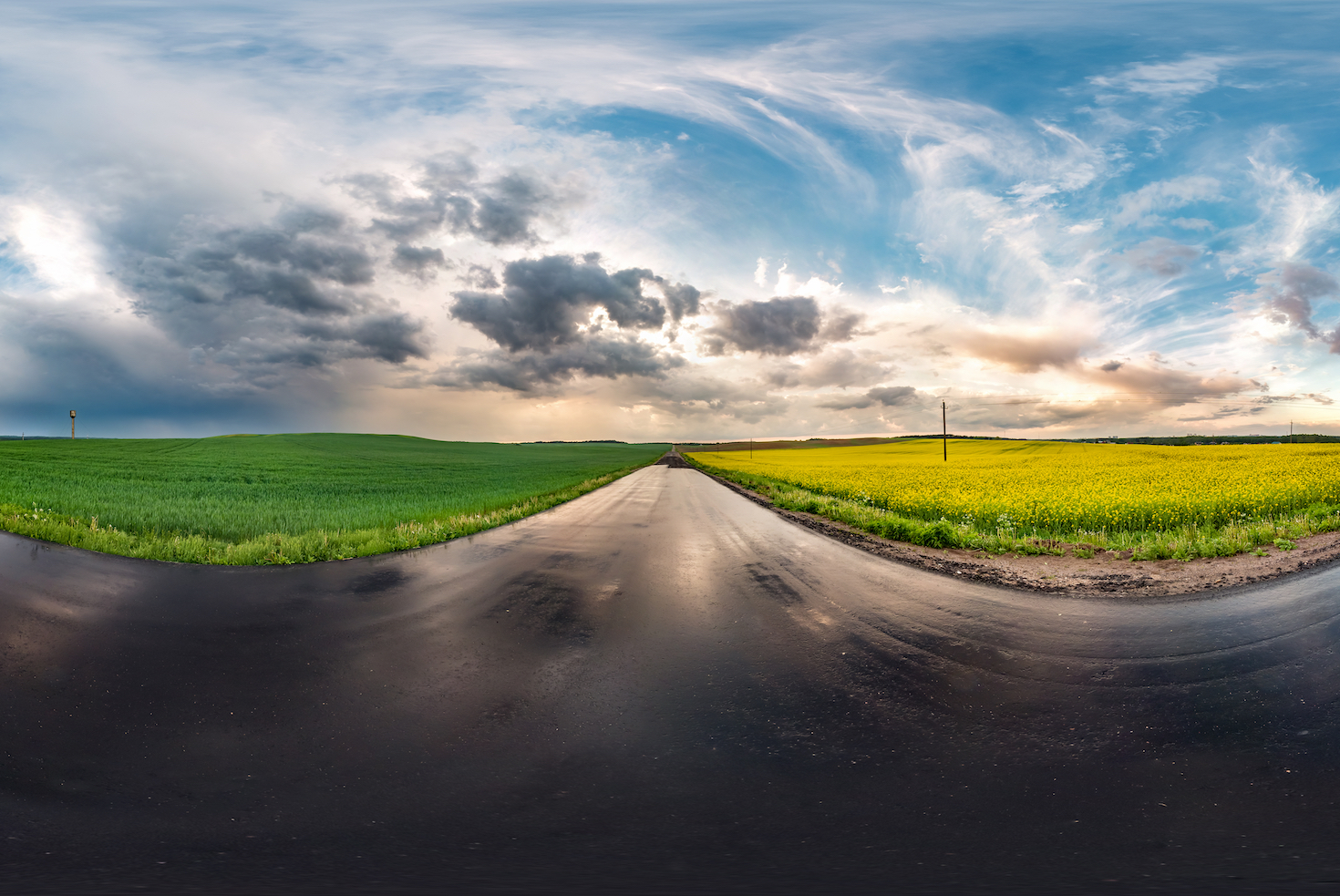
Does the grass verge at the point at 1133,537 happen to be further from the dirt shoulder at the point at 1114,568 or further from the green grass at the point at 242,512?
the green grass at the point at 242,512

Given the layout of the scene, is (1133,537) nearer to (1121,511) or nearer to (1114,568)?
(1121,511)

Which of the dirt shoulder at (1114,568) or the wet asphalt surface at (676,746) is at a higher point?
the dirt shoulder at (1114,568)

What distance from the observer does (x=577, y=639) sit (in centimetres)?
681

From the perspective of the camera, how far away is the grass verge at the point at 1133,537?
10930 millimetres

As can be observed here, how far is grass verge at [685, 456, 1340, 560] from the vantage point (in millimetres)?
10930

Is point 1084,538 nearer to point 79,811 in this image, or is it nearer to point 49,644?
point 79,811

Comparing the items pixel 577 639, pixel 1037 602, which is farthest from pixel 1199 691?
pixel 577 639

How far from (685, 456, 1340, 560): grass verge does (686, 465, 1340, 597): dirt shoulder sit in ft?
0.86

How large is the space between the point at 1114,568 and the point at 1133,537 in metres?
3.17

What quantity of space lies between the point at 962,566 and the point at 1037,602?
2356 millimetres

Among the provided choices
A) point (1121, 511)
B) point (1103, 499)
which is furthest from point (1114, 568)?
point (1103, 499)

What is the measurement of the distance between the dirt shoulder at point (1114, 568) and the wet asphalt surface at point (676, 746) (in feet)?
2.44

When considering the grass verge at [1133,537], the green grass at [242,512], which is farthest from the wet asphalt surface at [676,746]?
the green grass at [242,512]

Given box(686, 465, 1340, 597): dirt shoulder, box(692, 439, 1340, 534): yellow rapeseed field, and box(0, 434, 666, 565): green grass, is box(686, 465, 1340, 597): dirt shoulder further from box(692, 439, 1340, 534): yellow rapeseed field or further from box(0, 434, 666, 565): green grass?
box(0, 434, 666, 565): green grass
